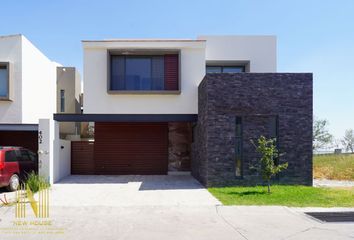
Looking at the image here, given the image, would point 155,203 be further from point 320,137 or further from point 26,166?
point 320,137

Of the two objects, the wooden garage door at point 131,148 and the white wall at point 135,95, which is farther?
the wooden garage door at point 131,148

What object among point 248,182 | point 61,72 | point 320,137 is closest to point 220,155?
point 248,182

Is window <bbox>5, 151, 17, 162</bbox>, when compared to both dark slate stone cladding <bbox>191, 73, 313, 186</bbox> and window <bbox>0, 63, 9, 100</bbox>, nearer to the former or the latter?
window <bbox>0, 63, 9, 100</bbox>

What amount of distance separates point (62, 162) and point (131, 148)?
12.8 feet

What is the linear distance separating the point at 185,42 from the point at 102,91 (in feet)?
16.2

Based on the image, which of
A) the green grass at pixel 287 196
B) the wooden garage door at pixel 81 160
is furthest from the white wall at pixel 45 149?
the green grass at pixel 287 196

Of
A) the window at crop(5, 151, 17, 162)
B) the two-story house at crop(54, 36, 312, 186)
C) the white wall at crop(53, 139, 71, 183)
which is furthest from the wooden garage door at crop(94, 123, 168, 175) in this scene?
the window at crop(5, 151, 17, 162)

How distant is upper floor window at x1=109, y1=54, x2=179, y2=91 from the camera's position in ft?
57.2

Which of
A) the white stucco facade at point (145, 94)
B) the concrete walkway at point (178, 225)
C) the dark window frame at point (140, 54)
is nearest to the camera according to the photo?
the concrete walkway at point (178, 225)

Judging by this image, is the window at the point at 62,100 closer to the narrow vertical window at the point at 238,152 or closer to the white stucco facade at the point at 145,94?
the white stucco facade at the point at 145,94

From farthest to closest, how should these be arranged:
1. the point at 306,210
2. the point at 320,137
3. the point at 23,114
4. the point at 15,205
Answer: the point at 320,137 < the point at 23,114 < the point at 15,205 < the point at 306,210

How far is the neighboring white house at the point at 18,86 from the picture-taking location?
1642 cm

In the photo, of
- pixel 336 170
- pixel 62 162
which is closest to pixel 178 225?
pixel 62 162

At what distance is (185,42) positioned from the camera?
57.3 feet
